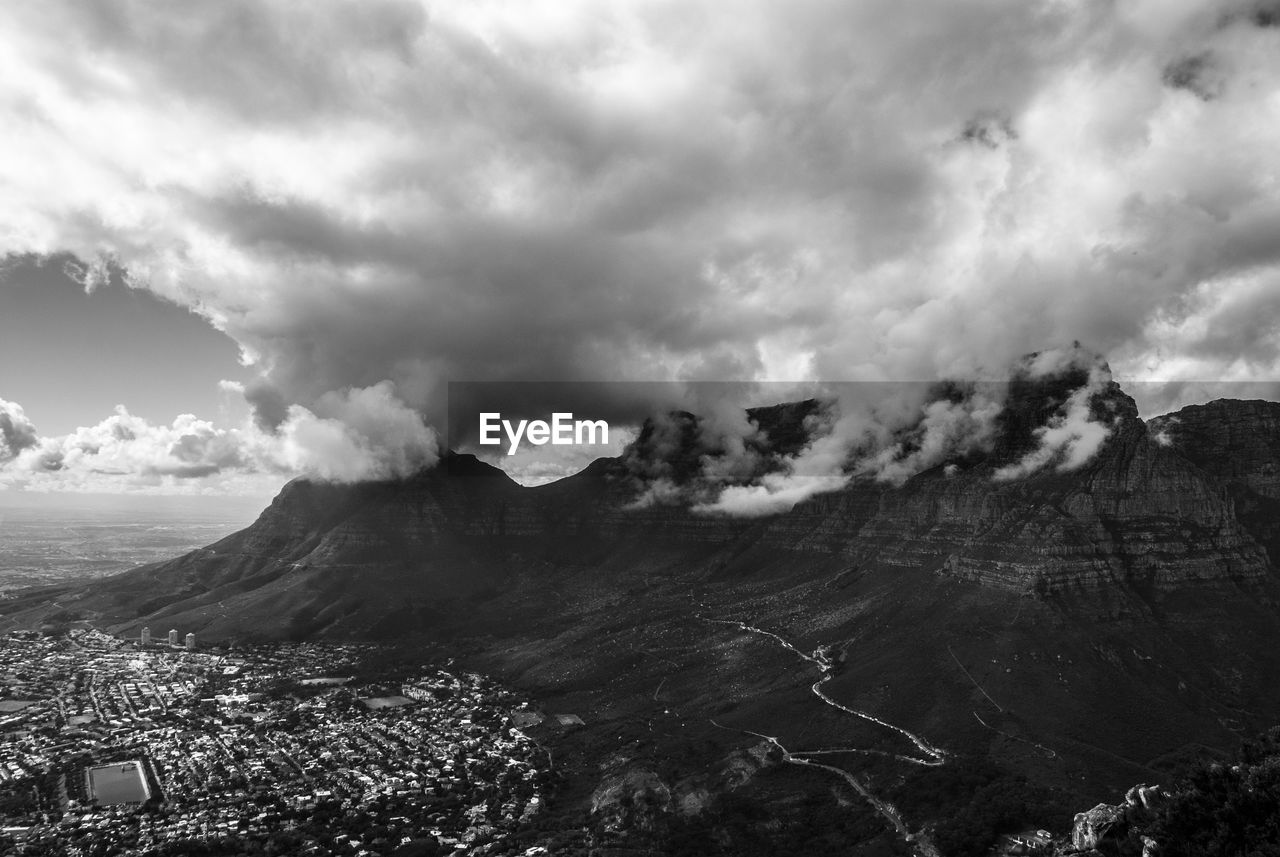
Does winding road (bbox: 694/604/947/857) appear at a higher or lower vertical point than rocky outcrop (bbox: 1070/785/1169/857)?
lower

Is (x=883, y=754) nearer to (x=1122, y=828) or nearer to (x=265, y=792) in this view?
(x=1122, y=828)

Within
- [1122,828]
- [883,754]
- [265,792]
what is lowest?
[265,792]

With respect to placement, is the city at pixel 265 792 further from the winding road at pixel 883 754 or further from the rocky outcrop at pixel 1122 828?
the rocky outcrop at pixel 1122 828

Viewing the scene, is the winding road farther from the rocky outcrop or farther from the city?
the city

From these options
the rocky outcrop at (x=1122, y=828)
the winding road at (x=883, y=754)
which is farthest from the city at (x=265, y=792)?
the rocky outcrop at (x=1122, y=828)

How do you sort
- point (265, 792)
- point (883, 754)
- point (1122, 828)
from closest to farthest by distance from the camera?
1. point (1122, 828)
2. point (883, 754)
3. point (265, 792)

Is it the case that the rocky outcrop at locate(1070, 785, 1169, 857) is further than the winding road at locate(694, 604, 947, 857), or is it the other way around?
the winding road at locate(694, 604, 947, 857)

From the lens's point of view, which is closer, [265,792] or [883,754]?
[883,754]

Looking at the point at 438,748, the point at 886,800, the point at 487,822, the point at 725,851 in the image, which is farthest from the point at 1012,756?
the point at 438,748

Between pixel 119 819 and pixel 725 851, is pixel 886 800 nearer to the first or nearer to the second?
pixel 725 851

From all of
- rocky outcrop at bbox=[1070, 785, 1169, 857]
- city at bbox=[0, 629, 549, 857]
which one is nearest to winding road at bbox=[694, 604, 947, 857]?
rocky outcrop at bbox=[1070, 785, 1169, 857]

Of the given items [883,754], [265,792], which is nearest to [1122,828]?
[883,754]
